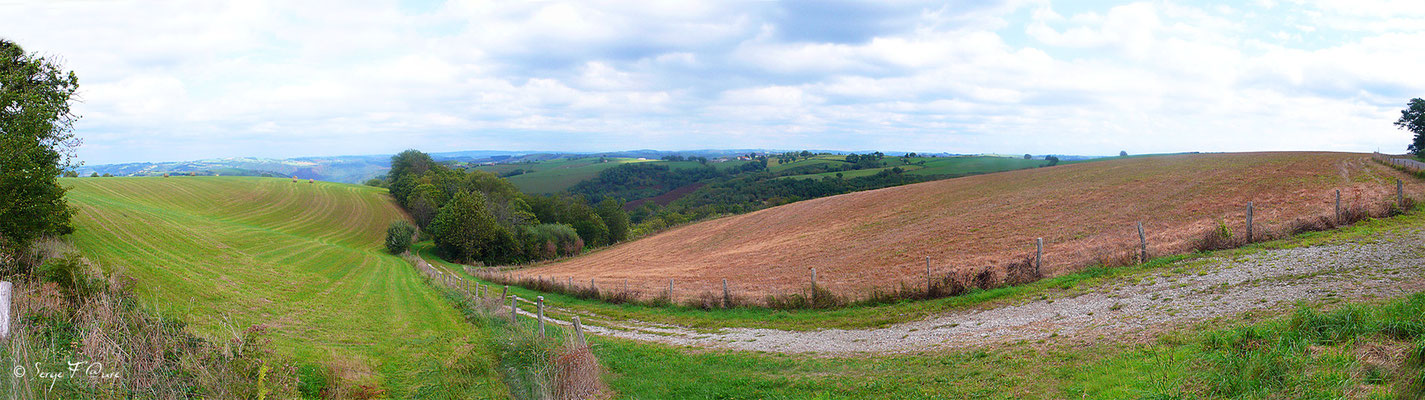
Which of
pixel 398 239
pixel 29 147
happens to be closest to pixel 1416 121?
pixel 29 147

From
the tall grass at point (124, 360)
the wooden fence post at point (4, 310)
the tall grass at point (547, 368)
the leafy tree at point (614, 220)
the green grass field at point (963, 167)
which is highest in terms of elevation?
the green grass field at point (963, 167)

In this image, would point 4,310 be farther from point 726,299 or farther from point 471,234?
point 471,234

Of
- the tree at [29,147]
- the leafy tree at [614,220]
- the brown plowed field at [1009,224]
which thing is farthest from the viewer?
the leafy tree at [614,220]

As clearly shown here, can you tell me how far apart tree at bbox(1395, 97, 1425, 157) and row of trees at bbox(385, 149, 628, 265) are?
80036 mm

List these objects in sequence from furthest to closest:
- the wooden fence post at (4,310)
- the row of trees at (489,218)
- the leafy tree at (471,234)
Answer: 1. the row of trees at (489,218)
2. the leafy tree at (471,234)
3. the wooden fence post at (4,310)

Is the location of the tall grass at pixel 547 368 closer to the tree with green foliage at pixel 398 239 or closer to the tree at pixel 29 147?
the tree at pixel 29 147

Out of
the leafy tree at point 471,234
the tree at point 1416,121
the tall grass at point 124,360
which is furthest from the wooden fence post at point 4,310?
the tree at point 1416,121

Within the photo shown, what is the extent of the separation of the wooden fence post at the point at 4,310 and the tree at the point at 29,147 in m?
13.3

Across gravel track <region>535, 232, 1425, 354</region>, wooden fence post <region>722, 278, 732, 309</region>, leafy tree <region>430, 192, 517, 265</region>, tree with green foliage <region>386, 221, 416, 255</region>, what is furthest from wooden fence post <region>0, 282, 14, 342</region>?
tree with green foliage <region>386, 221, 416, 255</region>

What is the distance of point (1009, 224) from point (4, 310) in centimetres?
3612

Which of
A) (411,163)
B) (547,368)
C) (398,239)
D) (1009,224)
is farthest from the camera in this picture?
(411,163)

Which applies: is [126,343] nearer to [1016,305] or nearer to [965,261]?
[1016,305]

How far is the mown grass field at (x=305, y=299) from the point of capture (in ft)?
33.2

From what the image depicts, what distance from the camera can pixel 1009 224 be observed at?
32812 millimetres
